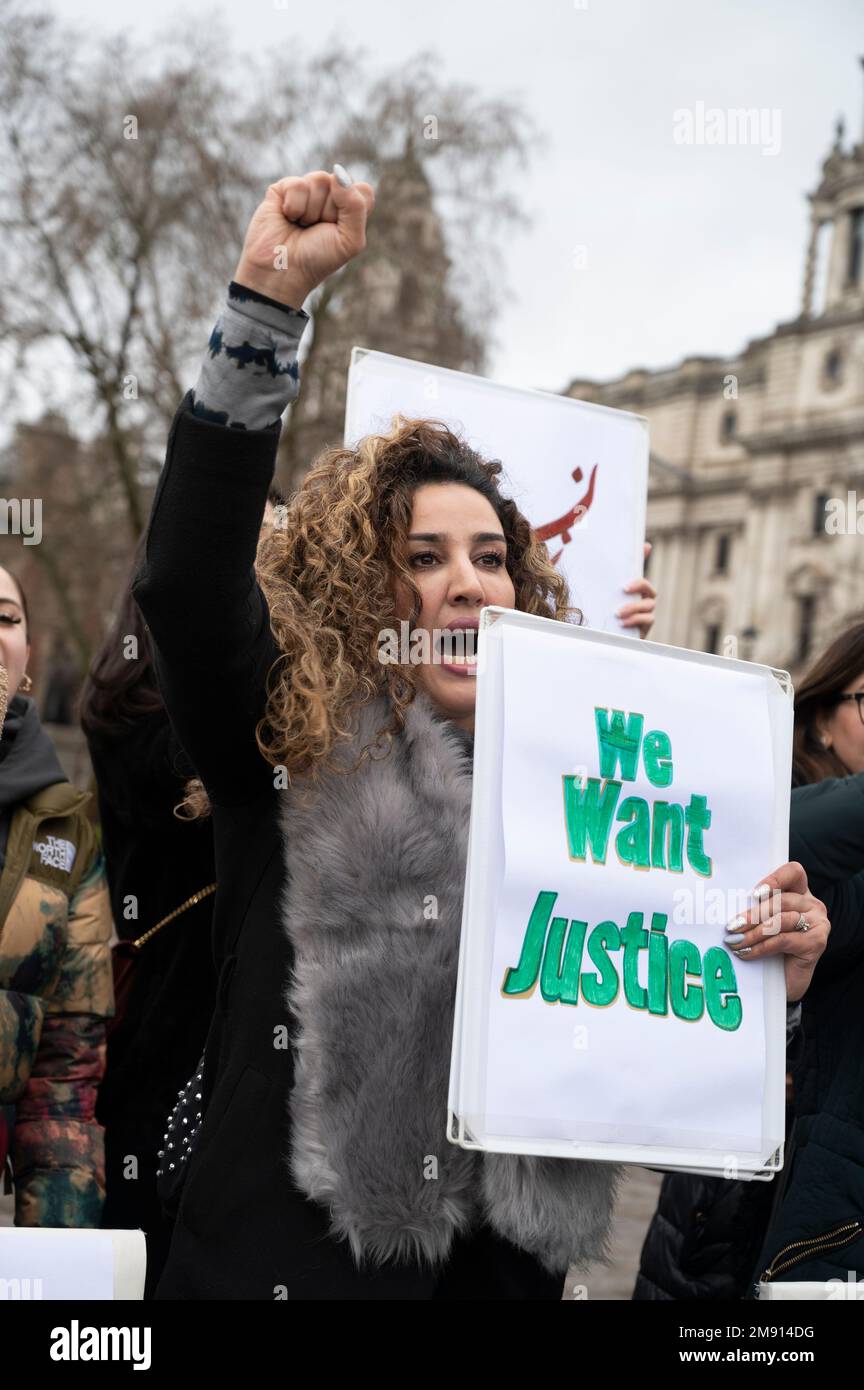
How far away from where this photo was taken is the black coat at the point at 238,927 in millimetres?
1769

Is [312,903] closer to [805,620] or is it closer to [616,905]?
[616,905]

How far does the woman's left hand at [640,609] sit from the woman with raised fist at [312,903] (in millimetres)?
1284

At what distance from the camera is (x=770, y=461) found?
56.4 meters

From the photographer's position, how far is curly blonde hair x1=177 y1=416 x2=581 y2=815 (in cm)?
198

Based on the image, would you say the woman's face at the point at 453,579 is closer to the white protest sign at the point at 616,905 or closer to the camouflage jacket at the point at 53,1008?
the white protest sign at the point at 616,905

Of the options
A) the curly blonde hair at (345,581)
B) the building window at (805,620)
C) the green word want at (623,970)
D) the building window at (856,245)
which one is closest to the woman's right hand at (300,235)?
the curly blonde hair at (345,581)

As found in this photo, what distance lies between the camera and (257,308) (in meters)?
1.74

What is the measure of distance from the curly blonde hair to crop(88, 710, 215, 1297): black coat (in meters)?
0.77

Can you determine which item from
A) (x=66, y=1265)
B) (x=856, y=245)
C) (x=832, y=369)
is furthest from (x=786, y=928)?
(x=856, y=245)
